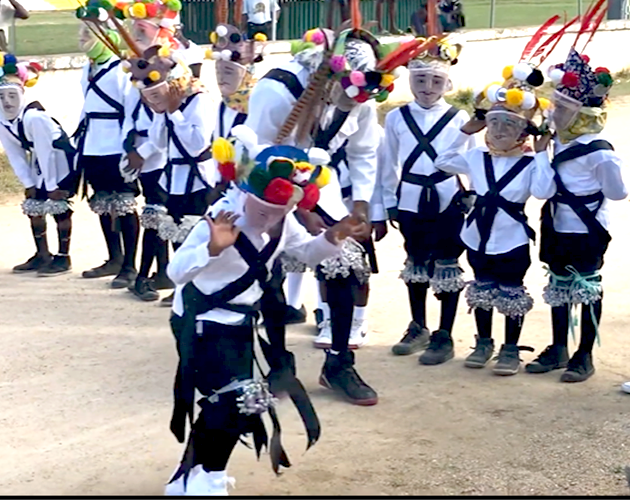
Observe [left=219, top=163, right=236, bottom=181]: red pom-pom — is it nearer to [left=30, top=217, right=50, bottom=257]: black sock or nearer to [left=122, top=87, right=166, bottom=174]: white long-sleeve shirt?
[left=122, top=87, right=166, bottom=174]: white long-sleeve shirt

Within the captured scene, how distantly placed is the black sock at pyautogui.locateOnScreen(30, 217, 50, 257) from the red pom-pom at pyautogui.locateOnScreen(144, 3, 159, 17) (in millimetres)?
1776

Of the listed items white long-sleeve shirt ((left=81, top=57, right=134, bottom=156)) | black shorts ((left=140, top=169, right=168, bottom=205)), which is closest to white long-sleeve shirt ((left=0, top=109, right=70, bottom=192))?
white long-sleeve shirt ((left=81, top=57, right=134, bottom=156))

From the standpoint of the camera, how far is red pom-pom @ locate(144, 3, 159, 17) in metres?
7.63

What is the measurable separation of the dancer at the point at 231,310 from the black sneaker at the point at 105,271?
3907 millimetres

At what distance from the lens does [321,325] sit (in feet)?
22.7

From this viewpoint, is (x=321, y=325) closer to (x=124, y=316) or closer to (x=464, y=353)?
(x=464, y=353)

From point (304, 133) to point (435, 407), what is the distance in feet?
4.79

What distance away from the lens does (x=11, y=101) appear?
8.30 metres

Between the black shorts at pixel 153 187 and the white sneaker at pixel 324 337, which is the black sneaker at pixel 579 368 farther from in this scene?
the black shorts at pixel 153 187

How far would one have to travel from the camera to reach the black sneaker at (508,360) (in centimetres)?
625

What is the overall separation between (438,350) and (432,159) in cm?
103

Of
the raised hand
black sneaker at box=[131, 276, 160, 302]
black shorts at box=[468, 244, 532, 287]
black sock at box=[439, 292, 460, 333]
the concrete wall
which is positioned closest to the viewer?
the raised hand

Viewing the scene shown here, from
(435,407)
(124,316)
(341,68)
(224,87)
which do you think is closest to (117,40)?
(224,87)

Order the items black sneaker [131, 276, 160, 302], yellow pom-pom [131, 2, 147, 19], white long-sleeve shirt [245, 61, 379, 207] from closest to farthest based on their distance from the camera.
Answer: white long-sleeve shirt [245, 61, 379, 207] < yellow pom-pom [131, 2, 147, 19] < black sneaker [131, 276, 160, 302]
